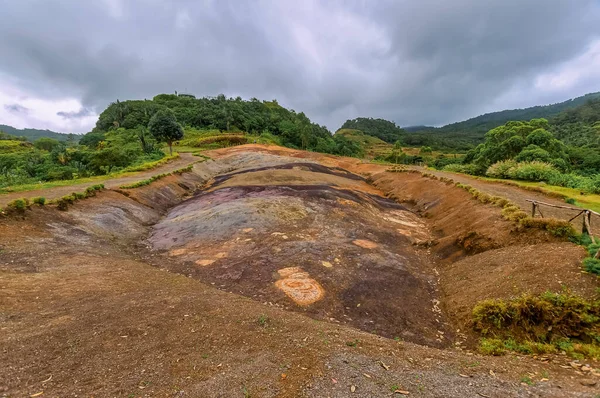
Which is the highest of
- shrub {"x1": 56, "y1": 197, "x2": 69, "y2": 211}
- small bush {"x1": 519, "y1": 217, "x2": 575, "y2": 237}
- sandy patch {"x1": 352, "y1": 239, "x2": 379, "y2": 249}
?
shrub {"x1": 56, "y1": 197, "x2": 69, "y2": 211}

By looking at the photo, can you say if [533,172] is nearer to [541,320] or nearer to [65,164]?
[541,320]

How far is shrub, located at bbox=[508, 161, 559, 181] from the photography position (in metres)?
26.2

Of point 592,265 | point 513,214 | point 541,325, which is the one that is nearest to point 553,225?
point 513,214

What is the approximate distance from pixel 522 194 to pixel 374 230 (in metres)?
12.3

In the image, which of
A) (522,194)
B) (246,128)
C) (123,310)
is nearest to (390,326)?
(123,310)

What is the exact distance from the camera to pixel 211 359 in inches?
219

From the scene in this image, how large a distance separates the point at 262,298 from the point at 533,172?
1137 inches

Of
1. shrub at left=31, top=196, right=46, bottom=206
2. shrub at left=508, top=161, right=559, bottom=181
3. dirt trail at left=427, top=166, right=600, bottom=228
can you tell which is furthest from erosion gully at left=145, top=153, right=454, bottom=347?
shrub at left=508, top=161, right=559, bottom=181

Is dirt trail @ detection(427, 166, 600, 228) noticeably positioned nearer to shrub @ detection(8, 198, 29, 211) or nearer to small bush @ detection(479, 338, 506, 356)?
small bush @ detection(479, 338, 506, 356)

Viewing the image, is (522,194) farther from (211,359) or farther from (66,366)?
(66,366)

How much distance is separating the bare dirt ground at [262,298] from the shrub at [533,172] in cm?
1311

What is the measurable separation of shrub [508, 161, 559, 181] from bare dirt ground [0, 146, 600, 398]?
1311cm

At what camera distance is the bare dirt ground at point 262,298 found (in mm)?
4965

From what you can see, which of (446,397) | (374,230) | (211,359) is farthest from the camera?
(374,230)
